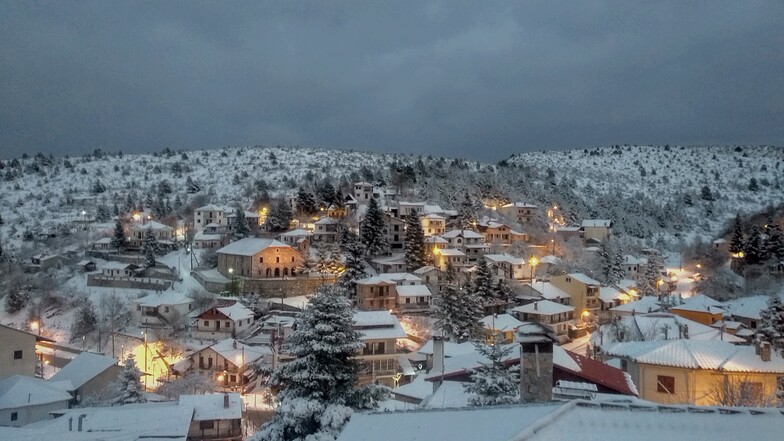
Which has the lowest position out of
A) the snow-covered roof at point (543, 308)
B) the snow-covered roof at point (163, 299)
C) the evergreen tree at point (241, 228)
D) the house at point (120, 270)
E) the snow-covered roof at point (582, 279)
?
the snow-covered roof at point (543, 308)

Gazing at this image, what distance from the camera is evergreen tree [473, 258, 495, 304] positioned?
42.8m

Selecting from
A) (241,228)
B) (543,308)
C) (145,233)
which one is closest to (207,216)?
(145,233)

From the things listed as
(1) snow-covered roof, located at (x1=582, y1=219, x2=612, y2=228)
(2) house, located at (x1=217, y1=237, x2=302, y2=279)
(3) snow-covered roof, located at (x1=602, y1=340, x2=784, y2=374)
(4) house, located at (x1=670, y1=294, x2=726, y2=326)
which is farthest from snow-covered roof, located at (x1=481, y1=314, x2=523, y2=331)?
(1) snow-covered roof, located at (x1=582, y1=219, x2=612, y2=228)

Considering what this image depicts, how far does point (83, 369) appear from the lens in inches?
1083

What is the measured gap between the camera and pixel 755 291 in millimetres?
48812

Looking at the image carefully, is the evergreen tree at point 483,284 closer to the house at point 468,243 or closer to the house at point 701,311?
the house at point 468,243

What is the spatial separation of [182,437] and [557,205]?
241ft

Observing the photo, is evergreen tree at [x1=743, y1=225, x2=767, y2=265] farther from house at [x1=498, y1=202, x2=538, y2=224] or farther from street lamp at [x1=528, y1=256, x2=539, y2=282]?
house at [x1=498, y1=202, x2=538, y2=224]

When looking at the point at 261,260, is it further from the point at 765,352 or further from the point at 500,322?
the point at 765,352

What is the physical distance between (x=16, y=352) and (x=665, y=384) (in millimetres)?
27651

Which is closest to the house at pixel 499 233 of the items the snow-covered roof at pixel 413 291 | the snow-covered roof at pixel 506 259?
the snow-covered roof at pixel 506 259

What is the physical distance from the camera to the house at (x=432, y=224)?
59.6 meters

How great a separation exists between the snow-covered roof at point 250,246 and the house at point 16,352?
2148cm

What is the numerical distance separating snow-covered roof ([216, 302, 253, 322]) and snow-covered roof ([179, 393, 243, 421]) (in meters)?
15.8
